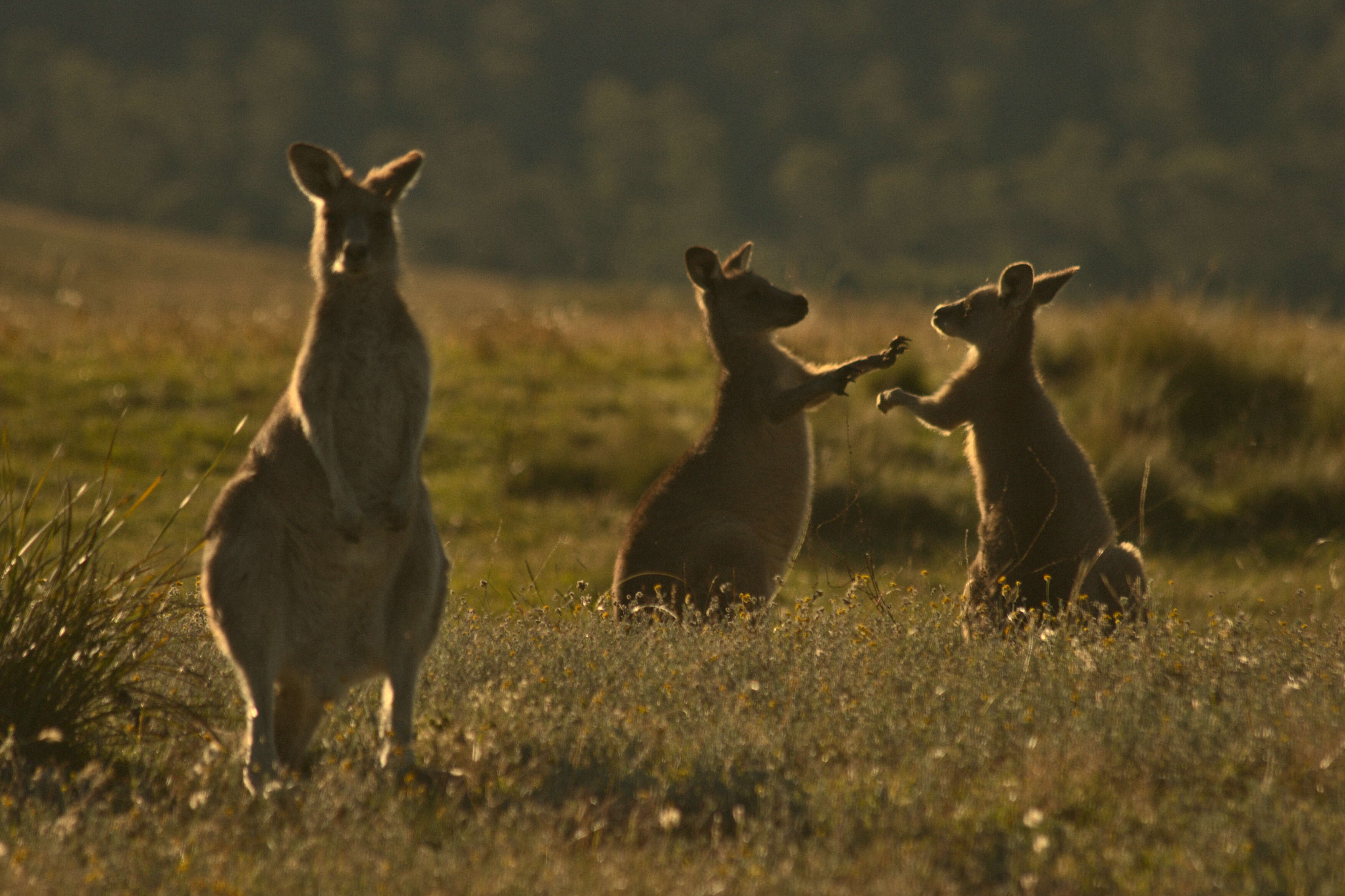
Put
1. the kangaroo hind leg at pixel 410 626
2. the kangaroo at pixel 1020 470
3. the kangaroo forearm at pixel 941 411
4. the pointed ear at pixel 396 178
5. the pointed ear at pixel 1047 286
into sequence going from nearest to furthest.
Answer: the kangaroo hind leg at pixel 410 626
the pointed ear at pixel 396 178
the kangaroo at pixel 1020 470
the kangaroo forearm at pixel 941 411
the pointed ear at pixel 1047 286

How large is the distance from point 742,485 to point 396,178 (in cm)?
254

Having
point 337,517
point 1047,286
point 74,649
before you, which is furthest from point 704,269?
point 74,649

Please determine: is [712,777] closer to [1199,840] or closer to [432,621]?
[432,621]

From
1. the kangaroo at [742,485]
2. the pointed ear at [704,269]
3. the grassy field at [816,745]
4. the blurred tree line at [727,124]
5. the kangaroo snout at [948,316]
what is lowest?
the grassy field at [816,745]

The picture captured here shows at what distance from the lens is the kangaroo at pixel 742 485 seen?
21.4 feet

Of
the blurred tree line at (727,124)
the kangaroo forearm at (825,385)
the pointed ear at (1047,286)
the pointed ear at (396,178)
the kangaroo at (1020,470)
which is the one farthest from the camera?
the blurred tree line at (727,124)

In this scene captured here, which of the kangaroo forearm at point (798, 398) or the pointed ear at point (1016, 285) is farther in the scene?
the kangaroo forearm at point (798, 398)

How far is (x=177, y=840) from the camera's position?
12.3 feet

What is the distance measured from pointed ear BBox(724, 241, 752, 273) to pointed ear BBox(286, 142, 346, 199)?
10.9ft

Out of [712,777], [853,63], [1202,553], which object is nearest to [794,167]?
[853,63]

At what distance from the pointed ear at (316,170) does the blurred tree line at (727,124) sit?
56.3m

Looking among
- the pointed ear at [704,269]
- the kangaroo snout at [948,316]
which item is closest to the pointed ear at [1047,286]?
the kangaroo snout at [948,316]

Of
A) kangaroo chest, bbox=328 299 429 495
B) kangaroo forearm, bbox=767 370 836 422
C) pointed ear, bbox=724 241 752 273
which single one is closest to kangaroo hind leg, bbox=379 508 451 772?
kangaroo chest, bbox=328 299 429 495

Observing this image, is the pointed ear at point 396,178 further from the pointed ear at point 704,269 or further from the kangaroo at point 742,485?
the pointed ear at point 704,269
